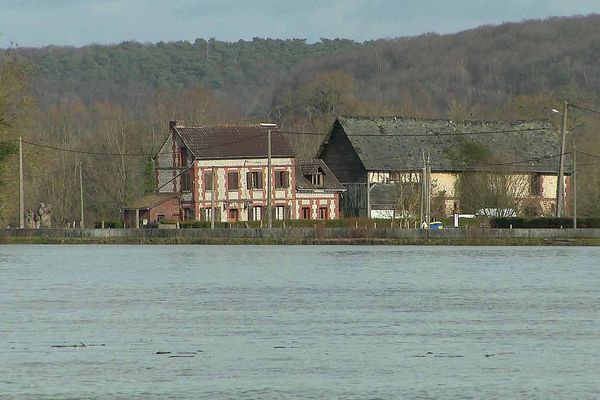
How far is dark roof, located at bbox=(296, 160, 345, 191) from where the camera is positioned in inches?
3863

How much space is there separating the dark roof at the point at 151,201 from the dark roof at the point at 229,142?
11.6ft

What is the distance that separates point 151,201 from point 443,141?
2443 centimetres

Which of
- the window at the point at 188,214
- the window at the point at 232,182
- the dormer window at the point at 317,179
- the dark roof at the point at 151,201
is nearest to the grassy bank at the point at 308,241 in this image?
the dark roof at the point at 151,201

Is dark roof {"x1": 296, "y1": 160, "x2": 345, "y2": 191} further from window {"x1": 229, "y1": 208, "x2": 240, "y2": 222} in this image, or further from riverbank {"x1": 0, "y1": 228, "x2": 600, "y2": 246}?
riverbank {"x1": 0, "y1": 228, "x2": 600, "y2": 246}

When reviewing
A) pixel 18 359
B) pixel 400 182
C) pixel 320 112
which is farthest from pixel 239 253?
pixel 320 112

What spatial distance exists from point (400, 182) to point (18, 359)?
68.3 m

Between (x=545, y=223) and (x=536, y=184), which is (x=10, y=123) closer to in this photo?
(x=545, y=223)

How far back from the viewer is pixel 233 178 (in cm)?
9562

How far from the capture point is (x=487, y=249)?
72688mm

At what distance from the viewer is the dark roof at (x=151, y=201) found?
93.8m

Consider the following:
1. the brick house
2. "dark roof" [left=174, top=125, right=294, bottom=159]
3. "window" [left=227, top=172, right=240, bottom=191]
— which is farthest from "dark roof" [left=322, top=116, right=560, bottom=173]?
"window" [left=227, top=172, right=240, bottom=191]

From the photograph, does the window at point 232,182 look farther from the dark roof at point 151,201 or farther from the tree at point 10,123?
the tree at point 10,123

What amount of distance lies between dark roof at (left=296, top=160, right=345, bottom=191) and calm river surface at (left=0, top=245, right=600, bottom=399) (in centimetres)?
4279

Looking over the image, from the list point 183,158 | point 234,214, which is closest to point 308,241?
point 234,214
